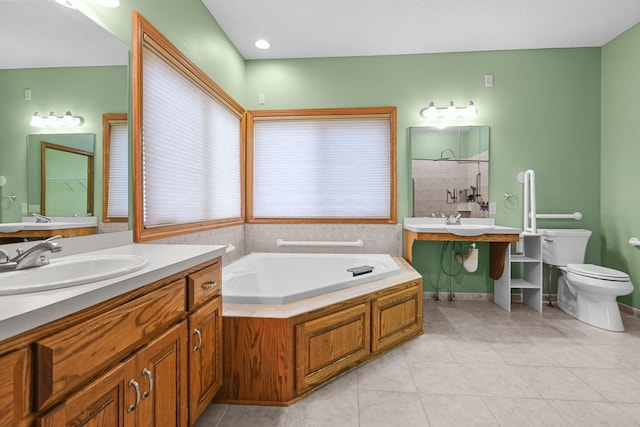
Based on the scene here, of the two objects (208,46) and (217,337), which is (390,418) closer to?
(217,337)

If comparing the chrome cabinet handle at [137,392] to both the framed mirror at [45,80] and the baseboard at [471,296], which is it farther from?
the baseboard at [471,296]

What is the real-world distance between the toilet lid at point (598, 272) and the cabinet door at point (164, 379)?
3112 mm

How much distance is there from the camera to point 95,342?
2.72ft

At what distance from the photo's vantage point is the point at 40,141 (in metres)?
1.26

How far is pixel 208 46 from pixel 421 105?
7.04 ft

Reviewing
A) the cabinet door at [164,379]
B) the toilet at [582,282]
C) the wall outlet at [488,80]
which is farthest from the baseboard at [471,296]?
the cabinet door at [164,379]

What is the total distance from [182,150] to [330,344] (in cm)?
166

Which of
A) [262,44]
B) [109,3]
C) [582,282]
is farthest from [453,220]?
[109,3]

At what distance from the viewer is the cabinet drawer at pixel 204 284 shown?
1340mm

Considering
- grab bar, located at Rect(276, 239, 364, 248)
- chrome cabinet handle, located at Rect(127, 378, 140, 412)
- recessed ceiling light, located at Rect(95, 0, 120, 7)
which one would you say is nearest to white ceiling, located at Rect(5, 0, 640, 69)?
recessed ceiling light, located at Rect(95, 0, 120, 7)

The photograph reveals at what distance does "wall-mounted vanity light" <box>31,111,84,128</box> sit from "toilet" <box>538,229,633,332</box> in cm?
363

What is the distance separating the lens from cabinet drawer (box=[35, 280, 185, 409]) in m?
0.69

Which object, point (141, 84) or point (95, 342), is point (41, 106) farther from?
point (95, 342)

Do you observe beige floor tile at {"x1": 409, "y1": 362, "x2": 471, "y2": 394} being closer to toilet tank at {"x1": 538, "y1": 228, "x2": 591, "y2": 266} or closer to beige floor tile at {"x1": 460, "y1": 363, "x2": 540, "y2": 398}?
beige floor tile at {"x1": 460, "y1": 363, "x2": 540, "y2": 398}
